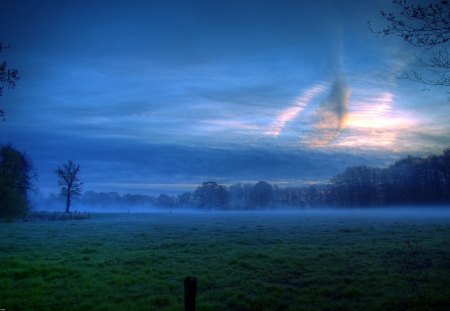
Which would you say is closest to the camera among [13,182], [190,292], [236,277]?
[190,292]

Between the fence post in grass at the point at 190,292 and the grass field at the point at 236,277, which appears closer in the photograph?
the fence post in grass at the point at 190,292

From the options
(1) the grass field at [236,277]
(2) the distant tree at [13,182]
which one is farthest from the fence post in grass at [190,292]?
(2) the distant tree at [13,182]

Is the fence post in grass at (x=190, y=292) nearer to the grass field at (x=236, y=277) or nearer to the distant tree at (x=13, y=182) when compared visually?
the grass field at (x=236, y=277)

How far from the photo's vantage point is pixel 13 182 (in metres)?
65.5

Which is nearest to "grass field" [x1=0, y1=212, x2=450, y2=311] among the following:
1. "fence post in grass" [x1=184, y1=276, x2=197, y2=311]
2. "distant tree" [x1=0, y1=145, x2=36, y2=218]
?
"fence post in grass" [x1=184, y1=276, x2=197, y2=311]

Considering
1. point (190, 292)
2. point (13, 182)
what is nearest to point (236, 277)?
point (190, 292)

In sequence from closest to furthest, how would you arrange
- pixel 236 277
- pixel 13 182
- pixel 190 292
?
pixel 190 292 → pixel 236 277 → pixel 13 182

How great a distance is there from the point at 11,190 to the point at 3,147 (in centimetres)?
1191

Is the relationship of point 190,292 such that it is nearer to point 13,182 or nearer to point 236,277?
point 236,277

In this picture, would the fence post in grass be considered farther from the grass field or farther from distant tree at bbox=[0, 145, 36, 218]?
distant tree at bbox=[0, 145, 36, 218]

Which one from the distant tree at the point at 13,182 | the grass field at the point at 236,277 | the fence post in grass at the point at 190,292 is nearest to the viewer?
the fence post in grass at the point at 190,292

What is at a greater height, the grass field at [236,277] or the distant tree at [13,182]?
the distant tree at [13,182]

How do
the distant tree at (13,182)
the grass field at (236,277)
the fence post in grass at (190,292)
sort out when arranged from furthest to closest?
the distant tree at (13,182)
the grass field at (236,277)
the fence post in grass at (190,292)

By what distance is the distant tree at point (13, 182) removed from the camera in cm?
6177
